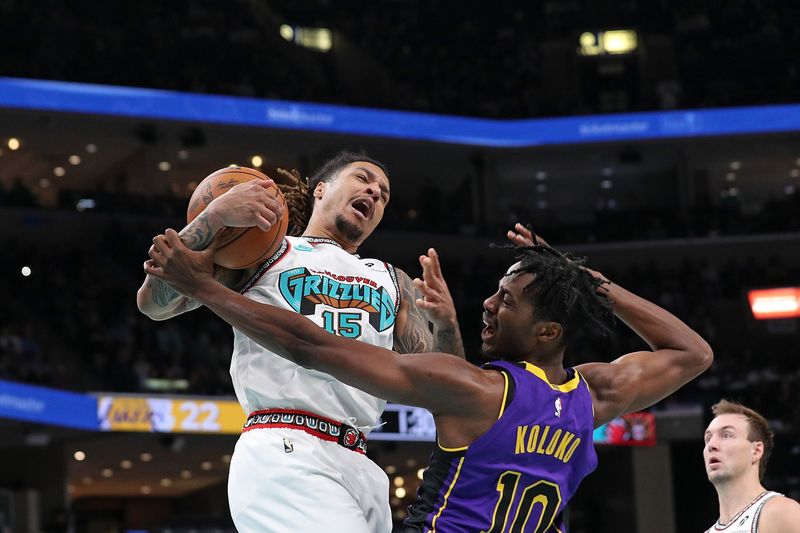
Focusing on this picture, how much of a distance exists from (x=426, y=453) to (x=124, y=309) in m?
7.29

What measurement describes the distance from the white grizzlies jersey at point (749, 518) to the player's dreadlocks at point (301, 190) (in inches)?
105

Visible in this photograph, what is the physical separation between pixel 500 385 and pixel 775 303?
76.8 feet

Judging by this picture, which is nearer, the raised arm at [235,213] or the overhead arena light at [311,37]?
the raised arm at [235,213]

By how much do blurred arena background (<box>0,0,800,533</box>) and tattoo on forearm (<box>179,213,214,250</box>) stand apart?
15706mm

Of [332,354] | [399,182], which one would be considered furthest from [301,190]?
[399,182]

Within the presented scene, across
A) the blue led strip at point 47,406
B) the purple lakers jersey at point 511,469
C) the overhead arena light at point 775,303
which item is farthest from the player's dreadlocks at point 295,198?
the overhead arena light at point 775,303

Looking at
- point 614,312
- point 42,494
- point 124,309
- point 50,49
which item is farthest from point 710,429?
point 50,49

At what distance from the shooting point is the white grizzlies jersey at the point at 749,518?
632 cm

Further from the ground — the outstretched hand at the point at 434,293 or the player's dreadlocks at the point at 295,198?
the player's dreadlocks at the point at 295,198

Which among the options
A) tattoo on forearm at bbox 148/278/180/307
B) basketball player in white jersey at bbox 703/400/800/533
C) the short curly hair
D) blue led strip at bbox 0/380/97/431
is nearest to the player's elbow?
basketball player in white jersey at bbox 703/400/800/533

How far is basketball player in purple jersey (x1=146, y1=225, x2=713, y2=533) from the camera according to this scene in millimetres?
3977

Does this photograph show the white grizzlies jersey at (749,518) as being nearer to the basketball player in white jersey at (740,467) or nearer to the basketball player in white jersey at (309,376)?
the basketball player in white jersey at (740,467)

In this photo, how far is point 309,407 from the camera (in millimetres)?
4555

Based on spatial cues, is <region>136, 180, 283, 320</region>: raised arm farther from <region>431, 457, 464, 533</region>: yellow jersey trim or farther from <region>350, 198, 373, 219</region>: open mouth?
<region>431, 457, 464, 533</region>: yellow jersey trim
